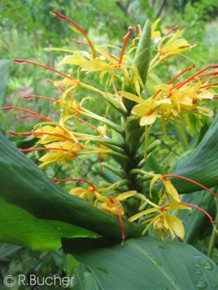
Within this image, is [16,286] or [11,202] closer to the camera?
[11,202]

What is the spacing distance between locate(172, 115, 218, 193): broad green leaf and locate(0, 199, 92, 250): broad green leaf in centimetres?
17

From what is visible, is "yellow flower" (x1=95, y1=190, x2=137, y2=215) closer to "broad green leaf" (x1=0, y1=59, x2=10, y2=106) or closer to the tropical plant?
the tropical plant

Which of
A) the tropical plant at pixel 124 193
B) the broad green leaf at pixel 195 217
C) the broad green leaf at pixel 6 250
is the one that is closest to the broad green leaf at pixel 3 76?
the tropical plant at pixel 124 193

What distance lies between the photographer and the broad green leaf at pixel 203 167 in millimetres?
611

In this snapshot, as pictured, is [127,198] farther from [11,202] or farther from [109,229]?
[11,202]

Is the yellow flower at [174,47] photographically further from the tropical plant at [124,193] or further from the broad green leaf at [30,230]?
the broad green leaf at [30,230]

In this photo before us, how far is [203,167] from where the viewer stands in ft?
2.06

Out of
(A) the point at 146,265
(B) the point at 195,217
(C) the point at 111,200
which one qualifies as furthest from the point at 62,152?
(B) the point at 195,217

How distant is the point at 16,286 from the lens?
33.0 inches

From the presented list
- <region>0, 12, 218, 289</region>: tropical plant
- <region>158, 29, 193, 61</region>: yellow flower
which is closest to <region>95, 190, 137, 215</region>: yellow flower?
<region>0, 12, 218, 289</region>: tropical plant

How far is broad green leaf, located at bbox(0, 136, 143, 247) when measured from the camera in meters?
0.42

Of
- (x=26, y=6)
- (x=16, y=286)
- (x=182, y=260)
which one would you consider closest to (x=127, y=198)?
(x=182, y=260)

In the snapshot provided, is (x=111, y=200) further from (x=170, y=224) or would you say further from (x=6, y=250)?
(x=6, y=250)

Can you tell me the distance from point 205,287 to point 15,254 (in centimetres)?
58
